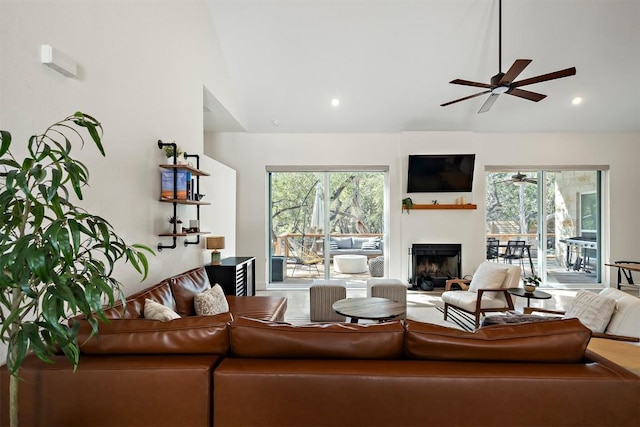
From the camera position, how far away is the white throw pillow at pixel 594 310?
9.49 ft

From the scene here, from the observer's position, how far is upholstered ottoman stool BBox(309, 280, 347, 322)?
447cm

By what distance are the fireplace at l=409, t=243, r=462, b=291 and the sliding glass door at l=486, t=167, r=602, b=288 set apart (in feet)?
2.59

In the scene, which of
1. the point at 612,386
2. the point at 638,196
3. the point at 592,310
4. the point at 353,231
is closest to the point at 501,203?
the point at 638,196

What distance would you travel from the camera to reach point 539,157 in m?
6.49

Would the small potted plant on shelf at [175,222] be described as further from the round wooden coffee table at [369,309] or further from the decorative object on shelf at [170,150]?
the round wooden coffee table at [369,309]

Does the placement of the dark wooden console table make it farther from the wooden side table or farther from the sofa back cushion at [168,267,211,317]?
the wooden side table

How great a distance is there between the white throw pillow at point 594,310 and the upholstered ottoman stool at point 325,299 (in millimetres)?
2343

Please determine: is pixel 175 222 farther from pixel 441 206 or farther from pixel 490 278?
pixel 441 206

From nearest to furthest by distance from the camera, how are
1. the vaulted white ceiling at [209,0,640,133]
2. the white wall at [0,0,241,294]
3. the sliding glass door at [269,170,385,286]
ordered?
1. the white wall at [0,0,241,294]
2. the vaulted white ceiling at [209,0,640,133]
3. the sliding glass door at [269,170,385,286]

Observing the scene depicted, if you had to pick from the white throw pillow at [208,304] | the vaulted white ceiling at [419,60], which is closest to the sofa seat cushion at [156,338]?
the white throw pillow at [208,304]

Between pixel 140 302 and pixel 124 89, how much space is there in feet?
5.24

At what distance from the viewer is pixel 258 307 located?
137 inches

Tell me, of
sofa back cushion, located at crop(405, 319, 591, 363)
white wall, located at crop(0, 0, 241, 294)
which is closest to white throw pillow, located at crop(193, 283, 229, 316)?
white wall, located at crop(0, 0, 241, 294)

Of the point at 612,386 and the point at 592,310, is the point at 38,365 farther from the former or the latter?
the point at 592,310
